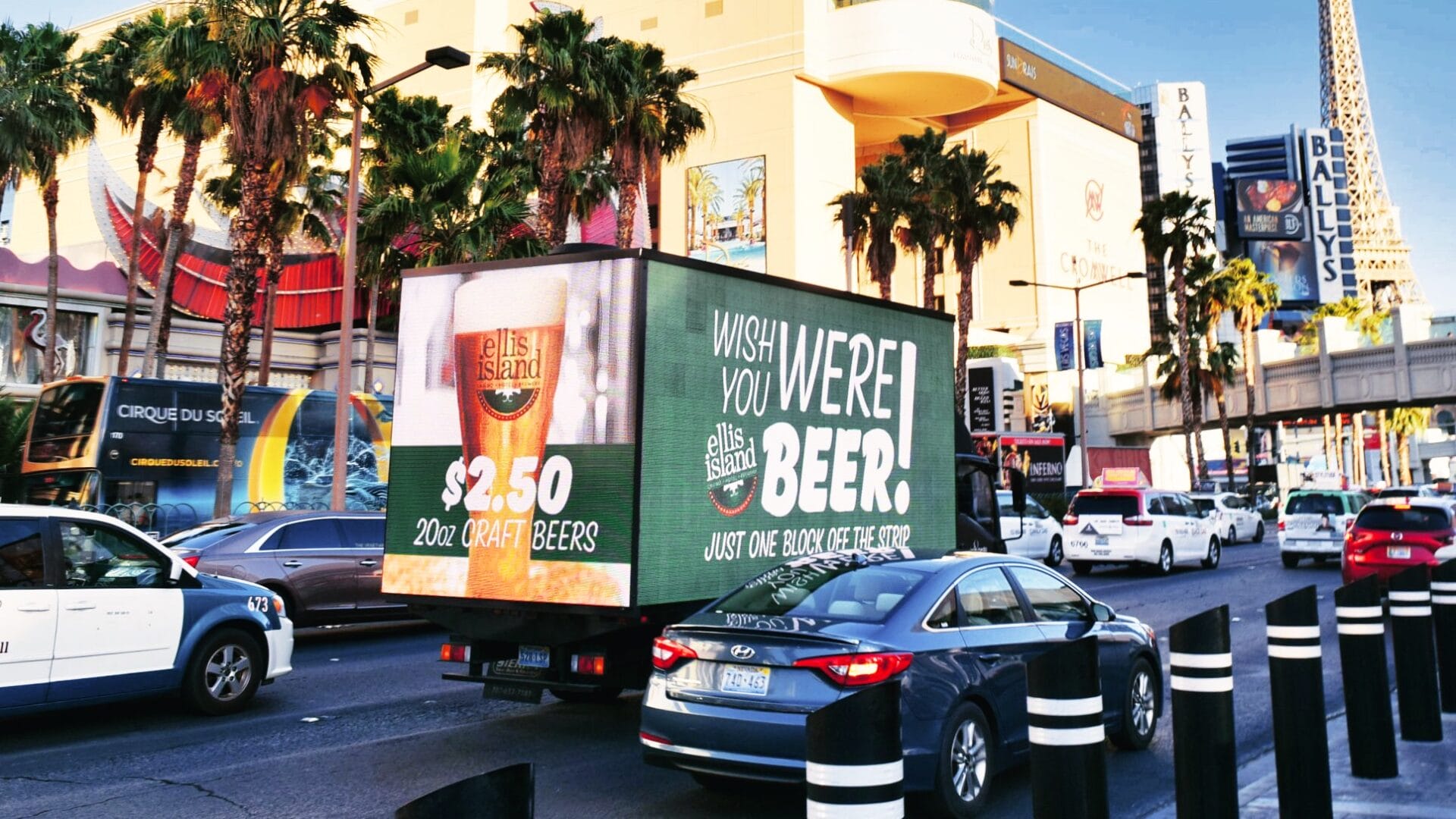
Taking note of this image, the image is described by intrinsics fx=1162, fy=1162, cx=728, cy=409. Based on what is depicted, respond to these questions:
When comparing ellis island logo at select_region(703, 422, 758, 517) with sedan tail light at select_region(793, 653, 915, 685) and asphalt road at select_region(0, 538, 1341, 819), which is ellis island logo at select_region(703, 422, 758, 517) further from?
sedan tail light at select_region(793, 653, 915, 685)

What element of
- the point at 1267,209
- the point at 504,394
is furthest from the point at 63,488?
the point at 1267,209

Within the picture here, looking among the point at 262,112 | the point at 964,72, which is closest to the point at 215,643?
the point at 262,112

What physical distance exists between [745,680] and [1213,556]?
22554mm

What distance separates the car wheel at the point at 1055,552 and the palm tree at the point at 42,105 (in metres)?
25.6

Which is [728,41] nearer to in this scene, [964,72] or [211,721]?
[964,72]

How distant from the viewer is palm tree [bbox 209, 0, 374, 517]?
2105 centimetres

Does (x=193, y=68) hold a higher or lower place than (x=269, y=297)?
higher

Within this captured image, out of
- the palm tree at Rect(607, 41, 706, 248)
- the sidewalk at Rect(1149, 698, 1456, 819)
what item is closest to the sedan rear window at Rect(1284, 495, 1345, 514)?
the palm tree at Rect(607, 41, 706, 248)

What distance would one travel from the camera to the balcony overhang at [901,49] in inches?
2598

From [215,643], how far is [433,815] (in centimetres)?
770

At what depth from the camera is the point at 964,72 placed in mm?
67062

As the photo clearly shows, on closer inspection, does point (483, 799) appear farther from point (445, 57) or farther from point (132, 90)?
point (132, 90)

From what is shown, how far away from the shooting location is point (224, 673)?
9.59 m

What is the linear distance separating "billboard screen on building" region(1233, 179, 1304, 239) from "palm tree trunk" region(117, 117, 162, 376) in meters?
103
